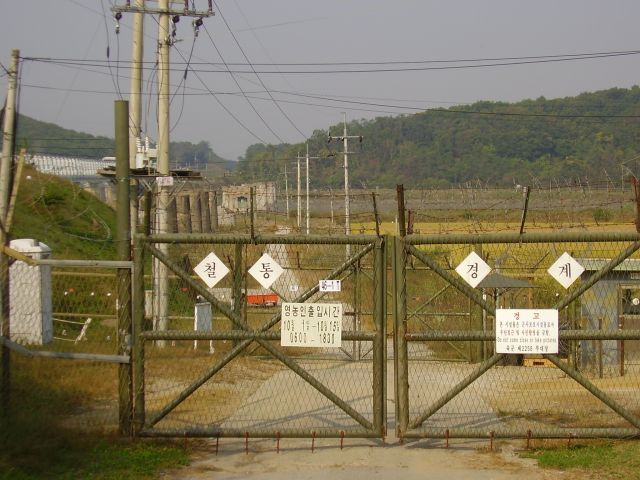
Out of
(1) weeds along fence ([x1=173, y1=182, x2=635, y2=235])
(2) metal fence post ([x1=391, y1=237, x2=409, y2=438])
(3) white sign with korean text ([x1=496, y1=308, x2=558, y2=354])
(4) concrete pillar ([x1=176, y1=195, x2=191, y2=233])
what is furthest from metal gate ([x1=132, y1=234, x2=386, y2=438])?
(4) concrete pillar ([x1=176, y1=195, x2=191, y2=233])

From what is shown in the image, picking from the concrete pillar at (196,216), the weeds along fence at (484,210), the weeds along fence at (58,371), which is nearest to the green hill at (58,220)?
the concrete pillar at (196,216)

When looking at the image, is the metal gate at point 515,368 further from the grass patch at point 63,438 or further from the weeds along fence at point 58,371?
the weeds along fence at point 58,371

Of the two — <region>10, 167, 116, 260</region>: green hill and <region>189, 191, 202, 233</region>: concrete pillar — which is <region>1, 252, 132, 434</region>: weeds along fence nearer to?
<region>10, 167, 116, 260</region>: green hill

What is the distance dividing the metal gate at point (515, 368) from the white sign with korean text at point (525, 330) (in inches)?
3.2

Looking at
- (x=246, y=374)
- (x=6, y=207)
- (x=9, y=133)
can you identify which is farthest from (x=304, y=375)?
(x=246, y=374)

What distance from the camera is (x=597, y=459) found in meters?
7.56

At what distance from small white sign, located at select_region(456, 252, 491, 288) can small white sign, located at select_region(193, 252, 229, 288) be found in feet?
7.27

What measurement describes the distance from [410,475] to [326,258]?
8.21m

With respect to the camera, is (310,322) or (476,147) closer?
(310,322)

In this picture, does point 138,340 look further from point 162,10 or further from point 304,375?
point 162,10

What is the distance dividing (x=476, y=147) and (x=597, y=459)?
8780 cm

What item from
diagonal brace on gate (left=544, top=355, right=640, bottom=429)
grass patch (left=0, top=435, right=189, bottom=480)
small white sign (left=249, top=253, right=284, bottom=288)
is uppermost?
small white sign (left=249, top=253, right=284, bottom=288)

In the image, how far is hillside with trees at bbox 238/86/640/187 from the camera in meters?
79.2

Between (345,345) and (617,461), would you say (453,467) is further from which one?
(345,345)
